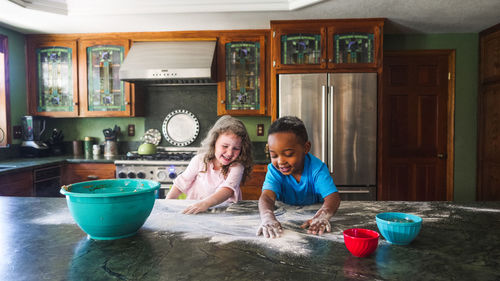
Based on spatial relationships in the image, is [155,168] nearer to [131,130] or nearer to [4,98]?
[131,130]

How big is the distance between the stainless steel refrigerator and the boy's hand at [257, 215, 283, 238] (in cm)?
218

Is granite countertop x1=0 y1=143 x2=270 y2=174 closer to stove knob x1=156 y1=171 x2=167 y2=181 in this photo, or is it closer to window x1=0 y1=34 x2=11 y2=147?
window x1=0 y1=34 x2=11 y2=147

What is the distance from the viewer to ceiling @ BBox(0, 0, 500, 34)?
9.36ft

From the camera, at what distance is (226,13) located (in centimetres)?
300

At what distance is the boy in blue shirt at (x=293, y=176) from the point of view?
4.32 ft

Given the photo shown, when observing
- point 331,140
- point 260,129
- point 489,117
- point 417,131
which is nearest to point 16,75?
point 260,129

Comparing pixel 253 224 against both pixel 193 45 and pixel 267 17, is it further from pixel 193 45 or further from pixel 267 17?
pixel 193 45

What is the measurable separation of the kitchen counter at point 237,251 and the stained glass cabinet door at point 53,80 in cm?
277

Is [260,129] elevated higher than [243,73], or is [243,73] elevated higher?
[243,73]

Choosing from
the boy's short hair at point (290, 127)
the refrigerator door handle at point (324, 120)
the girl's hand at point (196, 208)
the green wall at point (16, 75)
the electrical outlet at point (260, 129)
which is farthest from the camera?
the electrical outlet at point (260, 129)

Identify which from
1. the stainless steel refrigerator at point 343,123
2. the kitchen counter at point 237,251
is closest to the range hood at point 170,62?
the stainless steel refrigerator at point 343,123

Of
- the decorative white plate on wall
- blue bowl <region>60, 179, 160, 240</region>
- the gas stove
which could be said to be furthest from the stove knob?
blue bowl <region>60, 179, 160, 240</region>

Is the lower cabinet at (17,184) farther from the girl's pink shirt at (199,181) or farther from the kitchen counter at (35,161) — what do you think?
the girl's pink shirt at (199,181)

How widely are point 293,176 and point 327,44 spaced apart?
6.98ft
